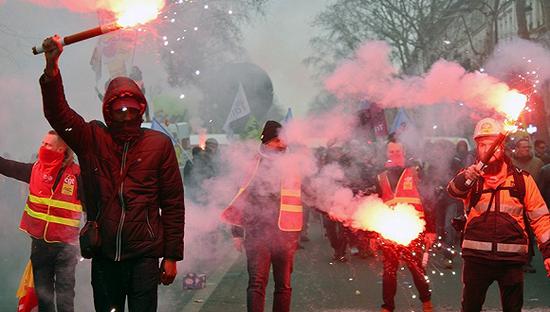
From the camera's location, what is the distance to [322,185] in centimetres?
679

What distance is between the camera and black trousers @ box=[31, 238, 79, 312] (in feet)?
17.9

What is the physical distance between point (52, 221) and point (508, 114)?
3.57 m

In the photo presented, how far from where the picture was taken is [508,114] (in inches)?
204

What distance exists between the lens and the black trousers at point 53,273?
546 centimetres

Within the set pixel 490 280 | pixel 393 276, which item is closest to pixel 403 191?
pixel 393 276

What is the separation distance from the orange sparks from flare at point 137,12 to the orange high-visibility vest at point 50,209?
6.57ft

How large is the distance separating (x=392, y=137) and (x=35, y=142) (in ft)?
15.7

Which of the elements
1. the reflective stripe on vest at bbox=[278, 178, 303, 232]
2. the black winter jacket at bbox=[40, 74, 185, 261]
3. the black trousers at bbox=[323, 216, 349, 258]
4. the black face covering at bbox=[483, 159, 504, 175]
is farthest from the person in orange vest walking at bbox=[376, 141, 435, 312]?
the black trousers at bbox=[323, 216, 349, 258]

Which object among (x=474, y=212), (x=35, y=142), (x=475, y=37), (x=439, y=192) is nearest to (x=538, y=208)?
(x=474, y=212)

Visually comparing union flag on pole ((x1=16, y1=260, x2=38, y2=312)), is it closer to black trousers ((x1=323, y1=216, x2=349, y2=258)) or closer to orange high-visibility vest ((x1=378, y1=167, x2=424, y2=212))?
orange high-visibility vest ((x1=378, y1=167, x2=424, y2=212))

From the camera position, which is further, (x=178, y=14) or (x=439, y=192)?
(x=178, y=14)

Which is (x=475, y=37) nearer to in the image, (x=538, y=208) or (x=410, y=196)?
(x=410, y=196)

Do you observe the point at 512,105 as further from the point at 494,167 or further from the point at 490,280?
the point at 490,280

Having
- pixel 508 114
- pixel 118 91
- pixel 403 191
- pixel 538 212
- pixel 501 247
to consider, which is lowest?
pixel 501 247
